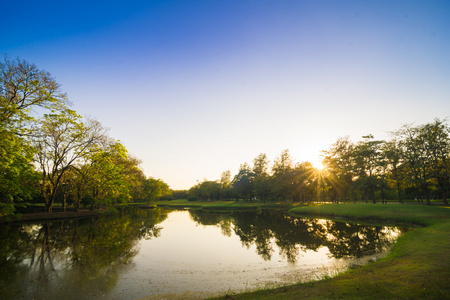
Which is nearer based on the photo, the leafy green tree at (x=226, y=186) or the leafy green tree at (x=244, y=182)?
the leafy green tree at (x=244, y=182)

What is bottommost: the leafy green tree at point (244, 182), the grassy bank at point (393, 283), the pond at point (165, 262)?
the pond at point (165, 262)

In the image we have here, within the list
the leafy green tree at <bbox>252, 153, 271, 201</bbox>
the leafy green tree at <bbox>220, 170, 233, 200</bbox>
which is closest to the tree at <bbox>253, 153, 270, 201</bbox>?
the leafy green tree at <bbox>252, 153, 271, 201</bbox>

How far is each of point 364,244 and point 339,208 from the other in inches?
1060

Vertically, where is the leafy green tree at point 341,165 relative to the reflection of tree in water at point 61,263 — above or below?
above

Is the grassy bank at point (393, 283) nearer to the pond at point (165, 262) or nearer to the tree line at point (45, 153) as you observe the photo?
the pond at point (165, 262)

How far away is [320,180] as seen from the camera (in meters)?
73.9

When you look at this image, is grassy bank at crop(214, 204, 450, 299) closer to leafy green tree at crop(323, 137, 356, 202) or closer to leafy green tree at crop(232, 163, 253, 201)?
leafy green tree at crop(323, 137, 356, 202)

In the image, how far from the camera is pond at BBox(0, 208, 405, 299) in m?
9.78

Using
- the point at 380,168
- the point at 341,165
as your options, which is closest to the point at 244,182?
the point at 341,165

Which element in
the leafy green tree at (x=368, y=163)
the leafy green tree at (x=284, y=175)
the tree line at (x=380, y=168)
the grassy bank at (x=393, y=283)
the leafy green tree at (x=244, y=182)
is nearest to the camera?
the grassy bank at (x=393, y=283)

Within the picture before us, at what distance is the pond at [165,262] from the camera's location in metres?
9.78

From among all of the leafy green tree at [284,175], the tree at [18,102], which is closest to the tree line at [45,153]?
the tree at [18,102]

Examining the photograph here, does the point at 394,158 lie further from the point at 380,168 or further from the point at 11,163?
the point at 11,163

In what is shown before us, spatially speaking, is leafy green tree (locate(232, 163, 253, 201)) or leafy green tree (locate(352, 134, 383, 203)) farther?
leafy green tree (locate(232, 163, 253, 201))
